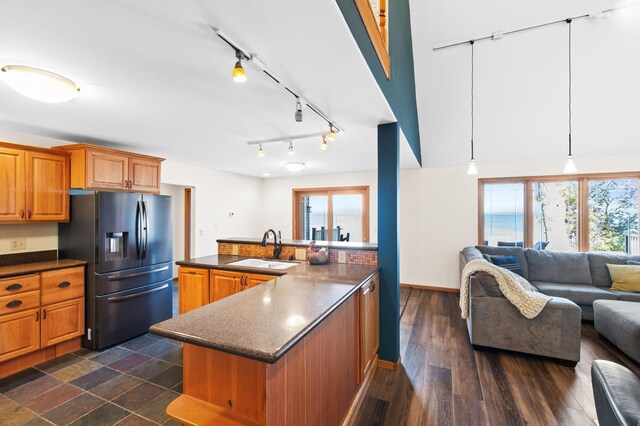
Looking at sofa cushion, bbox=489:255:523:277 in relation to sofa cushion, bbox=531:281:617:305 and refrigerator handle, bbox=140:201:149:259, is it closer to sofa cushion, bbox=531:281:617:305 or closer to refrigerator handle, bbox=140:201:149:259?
sofa cushion, bbox=531:281:617:305

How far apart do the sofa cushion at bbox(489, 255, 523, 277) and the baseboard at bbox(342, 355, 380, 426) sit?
2.67 meters

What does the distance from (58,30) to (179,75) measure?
→ 57cm

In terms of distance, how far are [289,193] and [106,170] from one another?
3.80m

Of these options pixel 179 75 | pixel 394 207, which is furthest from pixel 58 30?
pixel 394 207

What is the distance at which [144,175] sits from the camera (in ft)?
11.7

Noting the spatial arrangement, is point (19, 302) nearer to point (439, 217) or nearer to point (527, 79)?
point (439, 217)

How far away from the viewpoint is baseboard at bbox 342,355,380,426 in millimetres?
1884

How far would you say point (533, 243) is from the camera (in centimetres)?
462

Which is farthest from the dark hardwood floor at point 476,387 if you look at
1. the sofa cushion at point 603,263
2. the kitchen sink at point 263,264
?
the kitchen sink at point 263,264

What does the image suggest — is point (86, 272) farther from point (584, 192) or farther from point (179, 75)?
point (584, 192)

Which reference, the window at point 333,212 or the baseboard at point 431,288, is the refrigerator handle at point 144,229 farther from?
the baseboard at point 431,288

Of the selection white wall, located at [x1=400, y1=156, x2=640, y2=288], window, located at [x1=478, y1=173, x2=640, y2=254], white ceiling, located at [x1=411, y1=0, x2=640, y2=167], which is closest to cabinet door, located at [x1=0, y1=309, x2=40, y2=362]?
white ceiling, located at [x1=411, y1=0, x2=640, y2=167]

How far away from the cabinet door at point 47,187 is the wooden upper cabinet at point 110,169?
10cm

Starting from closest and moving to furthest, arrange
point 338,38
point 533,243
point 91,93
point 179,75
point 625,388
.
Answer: point 625,388
point 338,38
point 179,75
point 91,93
point 533,243
